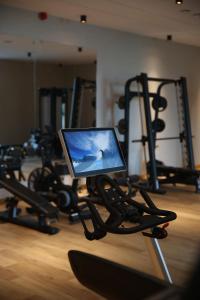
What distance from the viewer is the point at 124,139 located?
6746 millimetres

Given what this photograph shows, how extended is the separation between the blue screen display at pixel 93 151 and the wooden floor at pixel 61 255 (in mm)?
790

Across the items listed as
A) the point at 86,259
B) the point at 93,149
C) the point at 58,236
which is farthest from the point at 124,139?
the point at 86,259

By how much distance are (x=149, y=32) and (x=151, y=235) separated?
576cm

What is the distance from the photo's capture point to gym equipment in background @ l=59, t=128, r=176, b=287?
6.11 ft

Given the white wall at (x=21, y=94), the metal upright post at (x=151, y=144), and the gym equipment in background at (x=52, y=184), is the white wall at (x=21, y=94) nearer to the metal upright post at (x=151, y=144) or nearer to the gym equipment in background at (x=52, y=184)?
the metal upright post at (x=151, y=144)

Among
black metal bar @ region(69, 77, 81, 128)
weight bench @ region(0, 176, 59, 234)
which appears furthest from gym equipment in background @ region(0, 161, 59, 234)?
black metal bar @ region(69, 77, 81, 128)

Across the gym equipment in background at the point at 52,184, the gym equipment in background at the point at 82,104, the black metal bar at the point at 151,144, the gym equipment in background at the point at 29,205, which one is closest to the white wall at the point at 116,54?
the gym equipment in background at the point at 82,104

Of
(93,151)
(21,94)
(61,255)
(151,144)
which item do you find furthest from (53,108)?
(93,151)

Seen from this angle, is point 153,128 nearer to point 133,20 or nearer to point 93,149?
point 133,20

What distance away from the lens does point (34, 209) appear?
436 centimetres

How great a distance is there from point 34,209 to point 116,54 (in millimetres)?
3620

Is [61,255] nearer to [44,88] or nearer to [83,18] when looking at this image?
[83,18]

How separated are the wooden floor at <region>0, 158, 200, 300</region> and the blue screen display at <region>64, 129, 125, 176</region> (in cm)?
79

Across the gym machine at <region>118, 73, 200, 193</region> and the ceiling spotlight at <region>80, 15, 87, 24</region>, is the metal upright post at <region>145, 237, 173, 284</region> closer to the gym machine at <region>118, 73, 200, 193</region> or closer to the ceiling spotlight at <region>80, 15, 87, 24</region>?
the gym machine at <region>118, 73, 200, 193</region>
